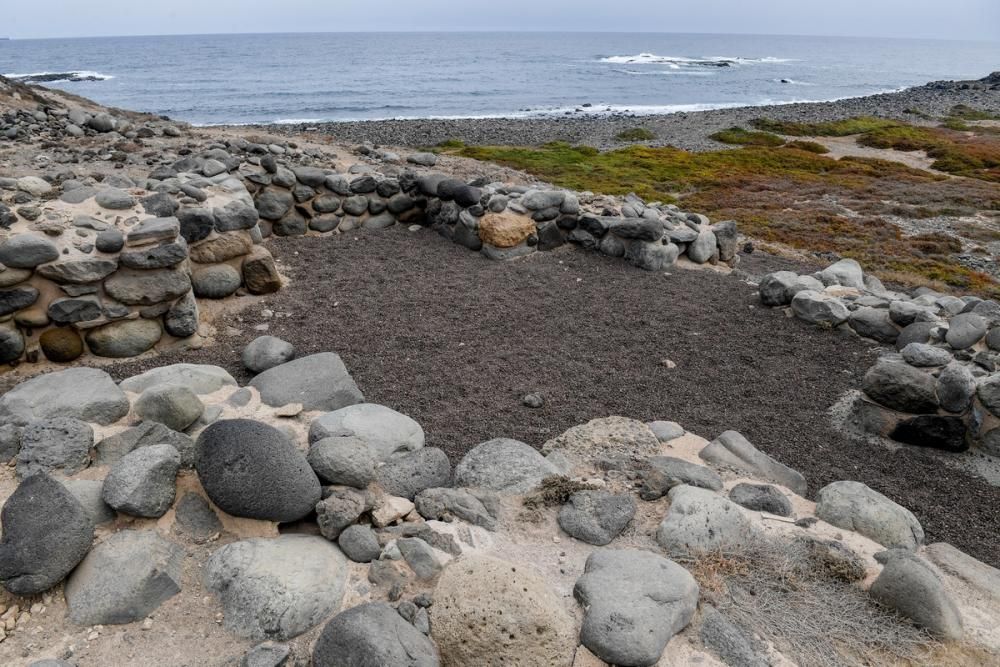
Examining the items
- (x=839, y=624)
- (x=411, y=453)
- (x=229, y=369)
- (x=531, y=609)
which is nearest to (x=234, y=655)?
(x=531, y=609)

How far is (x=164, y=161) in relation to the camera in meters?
14.3

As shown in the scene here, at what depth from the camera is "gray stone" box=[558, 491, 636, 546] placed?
4.76m

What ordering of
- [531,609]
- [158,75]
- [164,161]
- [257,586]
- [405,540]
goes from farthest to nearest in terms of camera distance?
[158,75], [164,161], [405,540], [257,586], [531,609]

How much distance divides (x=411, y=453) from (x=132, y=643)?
2.41m

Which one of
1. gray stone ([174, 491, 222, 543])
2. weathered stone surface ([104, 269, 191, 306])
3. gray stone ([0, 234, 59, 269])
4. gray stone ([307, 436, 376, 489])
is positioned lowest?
gray stone ([174, 491, 222, 543])

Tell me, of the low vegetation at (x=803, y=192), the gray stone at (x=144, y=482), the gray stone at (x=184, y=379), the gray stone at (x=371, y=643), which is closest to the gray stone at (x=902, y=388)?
the gray stone at (x=371, y=643)

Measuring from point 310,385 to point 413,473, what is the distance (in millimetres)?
2102

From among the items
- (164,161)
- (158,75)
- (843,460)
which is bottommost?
(843,460)

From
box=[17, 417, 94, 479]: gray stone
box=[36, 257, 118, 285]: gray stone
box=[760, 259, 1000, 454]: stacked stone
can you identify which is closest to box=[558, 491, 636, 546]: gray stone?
box=[17, 417, 94, 479]: gray stone

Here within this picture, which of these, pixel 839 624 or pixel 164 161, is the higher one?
pixel 164 161

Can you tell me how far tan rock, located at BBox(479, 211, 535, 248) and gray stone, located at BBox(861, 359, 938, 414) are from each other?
21.8 ft

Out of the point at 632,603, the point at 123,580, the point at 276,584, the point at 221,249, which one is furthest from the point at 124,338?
the point at 632,603

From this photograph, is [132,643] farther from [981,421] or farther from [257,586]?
[981,421]

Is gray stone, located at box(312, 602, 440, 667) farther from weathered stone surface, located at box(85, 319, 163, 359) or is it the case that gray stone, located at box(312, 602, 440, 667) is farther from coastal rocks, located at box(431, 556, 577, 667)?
weathered stone surface, located at box(85, 319, 163, 359)
